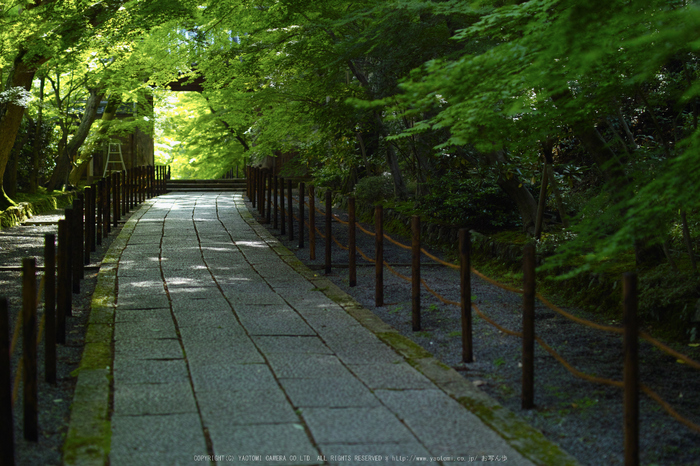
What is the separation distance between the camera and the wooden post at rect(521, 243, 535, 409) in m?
3.64

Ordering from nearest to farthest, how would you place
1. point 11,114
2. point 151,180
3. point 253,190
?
point 11,114
point 253,190
point 151,180

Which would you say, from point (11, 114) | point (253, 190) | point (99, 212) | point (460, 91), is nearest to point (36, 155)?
point (11, 114)

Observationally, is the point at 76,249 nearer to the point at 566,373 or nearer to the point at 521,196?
the point at 566,373

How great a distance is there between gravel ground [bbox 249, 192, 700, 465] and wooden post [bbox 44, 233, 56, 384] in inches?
99.3

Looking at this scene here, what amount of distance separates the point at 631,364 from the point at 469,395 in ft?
3.48

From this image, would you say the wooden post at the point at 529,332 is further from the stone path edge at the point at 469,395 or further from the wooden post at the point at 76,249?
the wooden post at the point at 76,249

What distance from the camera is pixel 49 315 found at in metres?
4.02

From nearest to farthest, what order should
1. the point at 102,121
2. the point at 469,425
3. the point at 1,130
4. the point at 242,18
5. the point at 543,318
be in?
the point at 469,425, the point at 543,318, the point at 242,18, the point at 1,130, the point at 102,121

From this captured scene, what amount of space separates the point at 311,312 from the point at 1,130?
9.21 meters

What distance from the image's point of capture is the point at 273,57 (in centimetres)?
1092

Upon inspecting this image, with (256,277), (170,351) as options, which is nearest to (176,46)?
(256,277)

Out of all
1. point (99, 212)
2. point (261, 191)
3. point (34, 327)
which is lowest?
point (34, 327)

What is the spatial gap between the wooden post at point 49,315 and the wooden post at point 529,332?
9.06ft

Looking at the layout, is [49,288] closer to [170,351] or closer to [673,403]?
[170,351]
